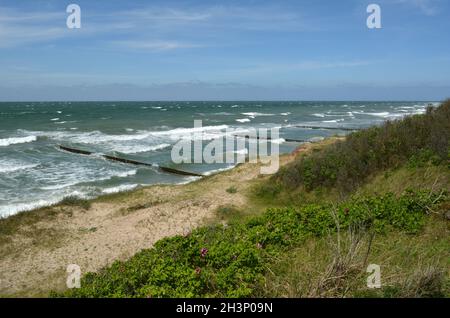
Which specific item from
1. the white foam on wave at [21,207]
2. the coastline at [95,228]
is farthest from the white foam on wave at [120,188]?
the white foam on wave at [21,207]

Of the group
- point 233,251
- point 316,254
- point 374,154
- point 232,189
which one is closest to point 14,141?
point 232,189

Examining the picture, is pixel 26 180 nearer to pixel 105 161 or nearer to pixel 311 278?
pixel 105 161

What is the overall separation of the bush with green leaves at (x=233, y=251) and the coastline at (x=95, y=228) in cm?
461

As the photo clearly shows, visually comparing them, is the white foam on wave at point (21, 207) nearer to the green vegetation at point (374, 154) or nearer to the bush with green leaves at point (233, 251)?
the green vegetation at point (374, 154)

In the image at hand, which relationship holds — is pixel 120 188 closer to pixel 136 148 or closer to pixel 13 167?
pixel 13 167

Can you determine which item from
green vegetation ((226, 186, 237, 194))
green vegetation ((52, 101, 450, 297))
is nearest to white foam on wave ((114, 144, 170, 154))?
green vegetation ((226, 186, 237, 194))

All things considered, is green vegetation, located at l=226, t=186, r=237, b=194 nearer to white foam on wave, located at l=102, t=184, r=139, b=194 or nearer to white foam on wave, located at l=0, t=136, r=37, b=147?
white foam on wave, located at l=102, t=184, r=139, b=194

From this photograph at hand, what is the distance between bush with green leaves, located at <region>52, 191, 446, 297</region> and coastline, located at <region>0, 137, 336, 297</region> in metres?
4.61

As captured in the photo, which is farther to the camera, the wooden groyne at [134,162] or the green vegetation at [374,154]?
the wooden groyne at [134,162]

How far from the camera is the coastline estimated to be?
10.7 meters

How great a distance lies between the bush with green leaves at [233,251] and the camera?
16.9 ft

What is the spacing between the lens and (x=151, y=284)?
5.22m

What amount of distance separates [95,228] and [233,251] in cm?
930
